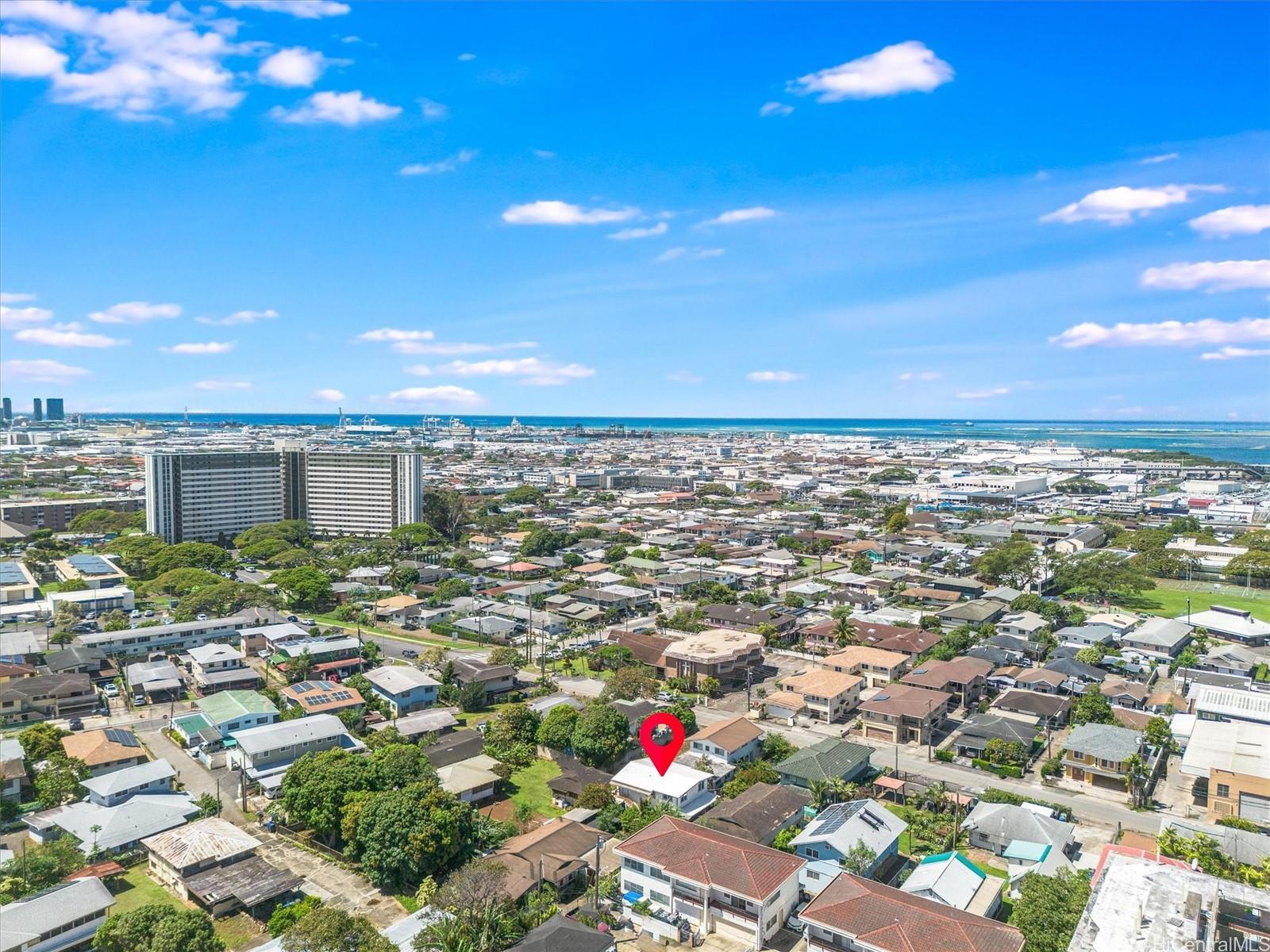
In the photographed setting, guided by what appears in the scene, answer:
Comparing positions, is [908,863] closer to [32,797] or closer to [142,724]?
[32,797]

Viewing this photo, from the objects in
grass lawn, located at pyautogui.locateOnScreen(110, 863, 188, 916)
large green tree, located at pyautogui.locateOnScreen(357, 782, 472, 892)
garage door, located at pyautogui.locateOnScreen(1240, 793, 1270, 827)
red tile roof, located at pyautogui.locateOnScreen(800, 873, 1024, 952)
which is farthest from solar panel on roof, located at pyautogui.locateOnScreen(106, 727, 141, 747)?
garage door, located at pyautogui.locateOnScreen(1240, 793, 1270, 827)

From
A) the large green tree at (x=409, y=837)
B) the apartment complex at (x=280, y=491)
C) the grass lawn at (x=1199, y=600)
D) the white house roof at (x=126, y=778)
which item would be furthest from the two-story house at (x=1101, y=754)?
the apartment complex at (x=280, y=491)

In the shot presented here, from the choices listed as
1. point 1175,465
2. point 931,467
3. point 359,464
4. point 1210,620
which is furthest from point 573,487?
point 1175,465

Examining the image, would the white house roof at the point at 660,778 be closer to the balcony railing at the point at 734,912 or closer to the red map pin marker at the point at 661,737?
the red map pin marker at the point at 661,737

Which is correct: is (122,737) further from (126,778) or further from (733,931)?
(733,931)

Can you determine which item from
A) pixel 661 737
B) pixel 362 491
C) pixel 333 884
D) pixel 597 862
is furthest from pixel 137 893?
pixel 362 491

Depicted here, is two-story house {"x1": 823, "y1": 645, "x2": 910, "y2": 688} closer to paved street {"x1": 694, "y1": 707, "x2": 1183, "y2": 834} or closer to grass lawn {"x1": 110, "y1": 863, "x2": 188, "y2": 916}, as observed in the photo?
paved street {"x1": 694, "y1": 707, "x2": 1183, "y2": 834}
